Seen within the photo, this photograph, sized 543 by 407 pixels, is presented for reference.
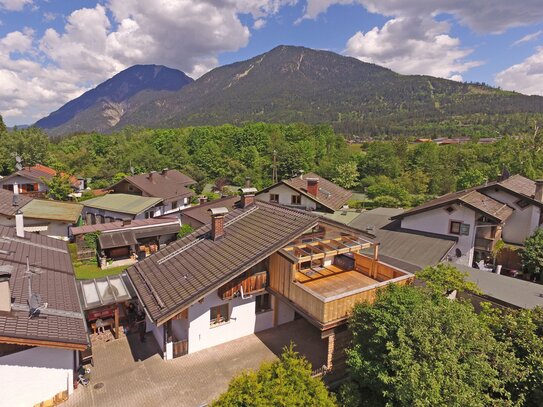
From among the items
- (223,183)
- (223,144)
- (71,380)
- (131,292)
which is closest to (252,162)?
(223,183)

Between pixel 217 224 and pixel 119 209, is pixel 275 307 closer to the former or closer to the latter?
pixel 217 224

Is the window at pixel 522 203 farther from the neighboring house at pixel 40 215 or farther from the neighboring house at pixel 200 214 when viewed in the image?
the neighboring house at pixel 40 215

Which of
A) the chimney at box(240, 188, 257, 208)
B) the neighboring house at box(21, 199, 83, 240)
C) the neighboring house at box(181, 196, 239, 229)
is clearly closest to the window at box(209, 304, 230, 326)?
the chimney at box(240, 188, 257, 208)

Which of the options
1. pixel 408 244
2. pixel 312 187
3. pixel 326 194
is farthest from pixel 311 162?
pixel 408 244

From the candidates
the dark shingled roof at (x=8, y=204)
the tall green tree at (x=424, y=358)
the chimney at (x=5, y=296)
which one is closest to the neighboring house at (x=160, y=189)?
the dark shingled roof at (x=8, y=204)

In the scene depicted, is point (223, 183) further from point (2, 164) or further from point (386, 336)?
point (386, 336)

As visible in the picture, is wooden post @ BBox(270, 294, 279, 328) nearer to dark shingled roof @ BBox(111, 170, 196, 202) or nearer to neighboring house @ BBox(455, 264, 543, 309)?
neighboring house @ BBox(455, 264, 543, 309)
